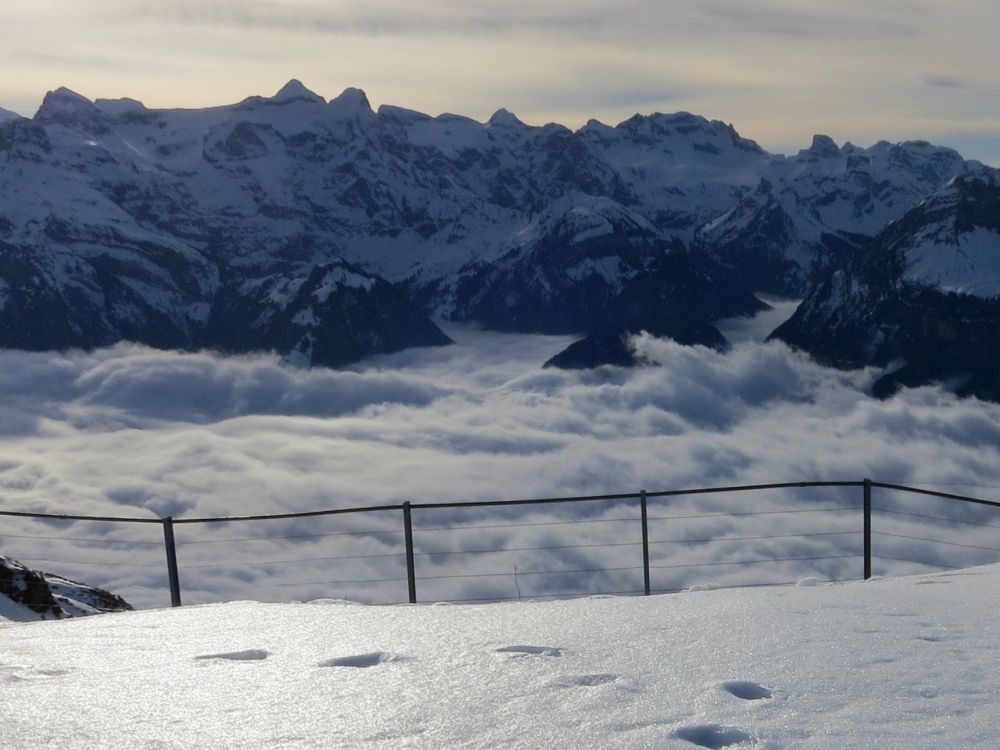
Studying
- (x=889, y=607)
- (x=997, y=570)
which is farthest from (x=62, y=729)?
(x=997, y=570)

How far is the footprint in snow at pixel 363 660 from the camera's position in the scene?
1013 cm

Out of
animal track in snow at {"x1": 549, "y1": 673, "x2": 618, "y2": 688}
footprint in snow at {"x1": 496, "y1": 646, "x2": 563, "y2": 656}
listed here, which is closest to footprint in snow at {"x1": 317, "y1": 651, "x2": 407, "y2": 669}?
footprint in snow at {"x1": 496, "y1": 646, "x2": 563, "y2": 656}

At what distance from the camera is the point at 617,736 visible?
24.8 ft

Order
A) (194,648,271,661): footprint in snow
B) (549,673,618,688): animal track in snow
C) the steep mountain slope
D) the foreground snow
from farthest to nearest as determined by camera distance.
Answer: the steep mountain slope, (194,648,271,661): footprint in snow, (549,673,618,688): animal track in snow, the foreground snow

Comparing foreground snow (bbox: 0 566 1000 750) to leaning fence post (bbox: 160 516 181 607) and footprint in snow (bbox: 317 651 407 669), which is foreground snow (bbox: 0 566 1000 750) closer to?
footprint in snow (bbox: 317 651 407 669)

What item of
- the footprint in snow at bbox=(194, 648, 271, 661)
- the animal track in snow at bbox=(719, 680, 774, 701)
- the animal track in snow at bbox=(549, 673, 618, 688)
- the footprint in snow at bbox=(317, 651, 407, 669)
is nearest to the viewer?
the animal track in snow at bbox=(719, 680, 774, 701)

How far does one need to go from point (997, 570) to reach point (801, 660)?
7.13 m

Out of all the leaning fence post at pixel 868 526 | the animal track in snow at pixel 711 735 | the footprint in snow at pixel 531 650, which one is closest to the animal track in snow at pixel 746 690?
the animal track in snow at pixel 711 735

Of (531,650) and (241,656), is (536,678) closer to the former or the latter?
(531,650)

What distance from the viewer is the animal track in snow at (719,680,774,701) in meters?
8.47

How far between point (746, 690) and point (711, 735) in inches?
44.2

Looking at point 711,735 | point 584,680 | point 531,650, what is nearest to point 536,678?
point 584,680

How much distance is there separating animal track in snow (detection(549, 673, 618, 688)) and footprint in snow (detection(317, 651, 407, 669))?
5.94ft

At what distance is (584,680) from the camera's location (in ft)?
29.9
